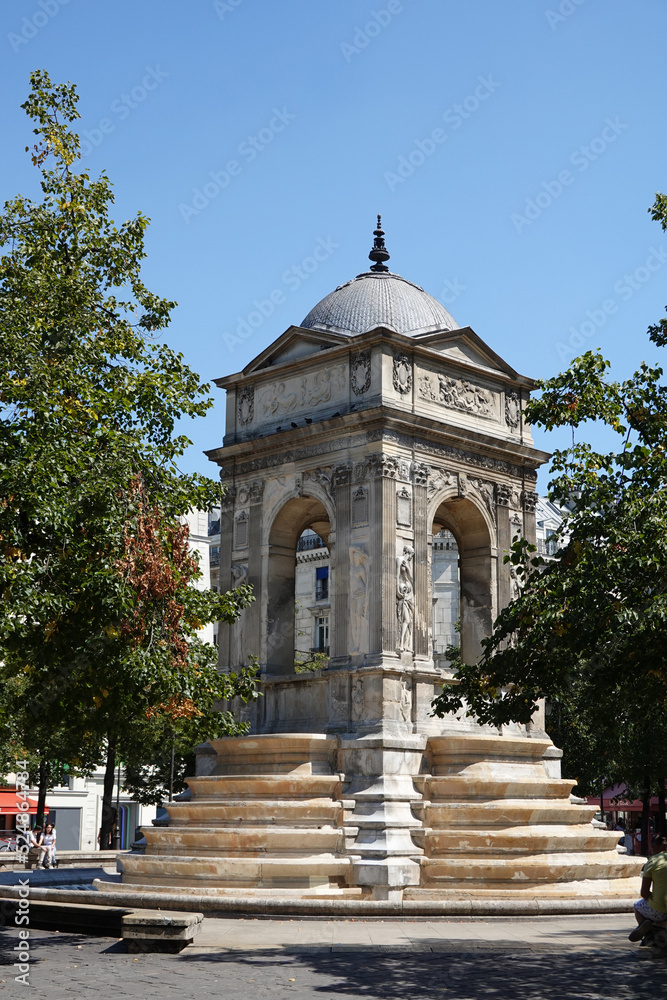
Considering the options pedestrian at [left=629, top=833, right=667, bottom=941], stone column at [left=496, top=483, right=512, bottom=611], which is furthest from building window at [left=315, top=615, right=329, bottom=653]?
pedestrian at [left=629, top=833, right=667, bottom=941]

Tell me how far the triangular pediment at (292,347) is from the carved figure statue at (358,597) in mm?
5015

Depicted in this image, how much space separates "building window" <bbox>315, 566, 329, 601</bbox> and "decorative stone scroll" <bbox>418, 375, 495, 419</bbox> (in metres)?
36.1

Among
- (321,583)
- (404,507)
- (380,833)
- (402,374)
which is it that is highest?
(321,583)

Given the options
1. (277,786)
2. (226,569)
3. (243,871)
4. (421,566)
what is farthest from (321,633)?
(243,871)

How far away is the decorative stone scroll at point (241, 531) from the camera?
27.8m

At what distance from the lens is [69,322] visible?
17.0m

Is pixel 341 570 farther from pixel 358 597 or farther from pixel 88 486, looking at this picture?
pixel 88 486

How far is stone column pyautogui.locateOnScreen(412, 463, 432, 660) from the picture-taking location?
24500mm

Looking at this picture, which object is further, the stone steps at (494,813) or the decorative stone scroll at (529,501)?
the decorative stone scroll at (529,501)

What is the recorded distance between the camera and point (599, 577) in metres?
14.5

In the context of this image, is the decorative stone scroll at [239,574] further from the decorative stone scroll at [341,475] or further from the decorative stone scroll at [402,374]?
the decorative stone scroll at [402,374]

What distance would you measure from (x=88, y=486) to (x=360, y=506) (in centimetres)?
1055

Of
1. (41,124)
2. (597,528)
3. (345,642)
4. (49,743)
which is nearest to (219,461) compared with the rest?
(345,642)

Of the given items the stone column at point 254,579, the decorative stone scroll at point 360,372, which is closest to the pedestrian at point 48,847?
the stone column at point 254,579
